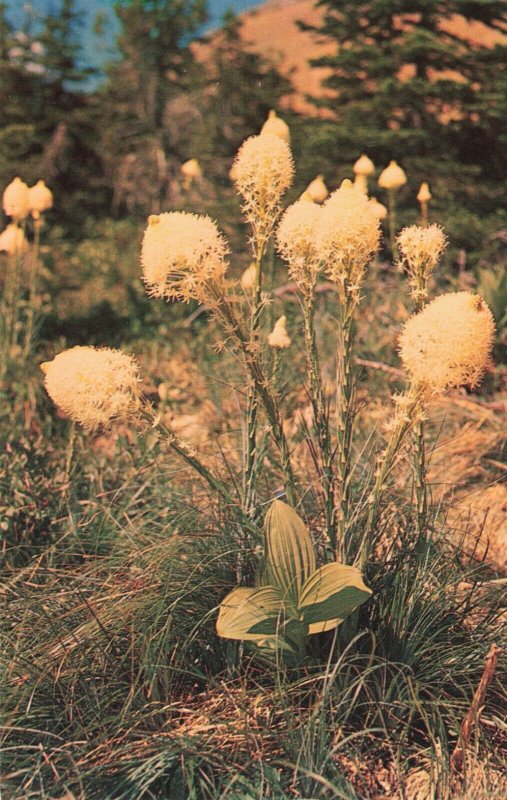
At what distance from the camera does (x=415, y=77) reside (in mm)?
5973

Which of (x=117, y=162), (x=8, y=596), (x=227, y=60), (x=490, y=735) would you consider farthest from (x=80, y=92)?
(x=490, y=735)

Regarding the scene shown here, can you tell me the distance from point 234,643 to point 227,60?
8736 millimetres

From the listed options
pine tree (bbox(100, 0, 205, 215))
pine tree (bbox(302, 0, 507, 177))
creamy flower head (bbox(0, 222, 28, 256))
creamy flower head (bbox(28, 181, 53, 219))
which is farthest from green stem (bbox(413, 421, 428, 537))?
pine tree (bbox(100, 0, 205, 215))

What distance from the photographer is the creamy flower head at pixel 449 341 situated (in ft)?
4.55

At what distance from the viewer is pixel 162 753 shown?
1484mm

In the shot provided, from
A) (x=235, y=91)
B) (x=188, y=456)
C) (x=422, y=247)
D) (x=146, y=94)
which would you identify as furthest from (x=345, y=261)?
(x=146, y=94)

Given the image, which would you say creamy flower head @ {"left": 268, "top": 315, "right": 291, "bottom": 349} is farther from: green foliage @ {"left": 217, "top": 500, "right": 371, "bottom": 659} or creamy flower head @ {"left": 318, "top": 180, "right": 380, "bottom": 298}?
green foliage @ {"left": 217, "top": 500, "right": 371, "bottom": 659}

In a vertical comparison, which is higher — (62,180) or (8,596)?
(8,596)

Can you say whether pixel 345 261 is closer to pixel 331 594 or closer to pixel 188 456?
pixel 188 456

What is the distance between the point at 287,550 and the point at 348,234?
62cm

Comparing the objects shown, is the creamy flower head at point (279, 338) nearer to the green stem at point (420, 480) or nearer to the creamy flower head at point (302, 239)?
the creamy flower head at point (302, 239)

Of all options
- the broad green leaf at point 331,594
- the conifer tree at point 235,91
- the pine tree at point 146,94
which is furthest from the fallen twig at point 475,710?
the pine tree at point 146,94

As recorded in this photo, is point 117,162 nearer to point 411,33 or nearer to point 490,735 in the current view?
point 411,33

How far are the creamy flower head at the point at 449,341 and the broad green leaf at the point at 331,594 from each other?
1.26ft
